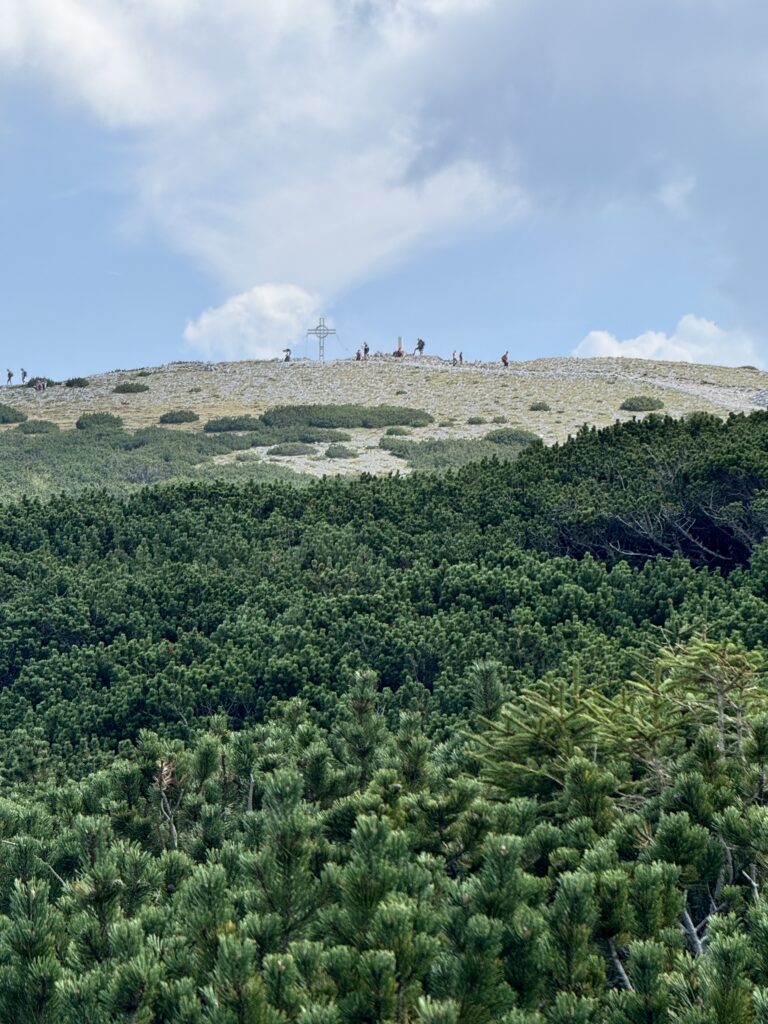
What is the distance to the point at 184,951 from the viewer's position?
4516mm

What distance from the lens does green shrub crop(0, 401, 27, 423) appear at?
45188 mm

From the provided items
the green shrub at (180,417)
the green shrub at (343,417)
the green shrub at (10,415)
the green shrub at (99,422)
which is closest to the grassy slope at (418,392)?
the green shrub at (180,417)

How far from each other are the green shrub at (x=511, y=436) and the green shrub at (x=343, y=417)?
4.70 metres

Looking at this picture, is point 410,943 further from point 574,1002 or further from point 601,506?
point 601,506

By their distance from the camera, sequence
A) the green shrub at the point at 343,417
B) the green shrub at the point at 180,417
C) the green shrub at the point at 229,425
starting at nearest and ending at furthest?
1. the green shrub at the point at 229,425
2. the green shrub at the point at 343,417
3. the green shrub at the point at 180,417

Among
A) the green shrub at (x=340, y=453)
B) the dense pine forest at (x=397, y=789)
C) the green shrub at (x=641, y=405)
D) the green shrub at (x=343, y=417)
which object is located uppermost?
the green shrub at (x=641, y=405)

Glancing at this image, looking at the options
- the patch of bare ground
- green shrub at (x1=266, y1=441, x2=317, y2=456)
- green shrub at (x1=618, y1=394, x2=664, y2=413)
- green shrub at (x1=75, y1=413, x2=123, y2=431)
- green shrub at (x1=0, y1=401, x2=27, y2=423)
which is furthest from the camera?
green shrub at (x1=0, y1=401, x2=27, y2=423)

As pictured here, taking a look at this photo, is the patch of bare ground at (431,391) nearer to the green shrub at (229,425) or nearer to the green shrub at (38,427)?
the green shrub at (229,425)

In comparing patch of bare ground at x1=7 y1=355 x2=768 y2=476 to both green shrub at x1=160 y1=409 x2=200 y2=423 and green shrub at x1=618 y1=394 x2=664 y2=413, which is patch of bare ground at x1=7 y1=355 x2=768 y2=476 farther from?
green shrub at x1=160 y1=409 x2=200 y2=423

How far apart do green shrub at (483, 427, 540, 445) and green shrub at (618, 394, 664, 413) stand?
7.18 m

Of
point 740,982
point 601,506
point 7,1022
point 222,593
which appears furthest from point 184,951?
point 601,506

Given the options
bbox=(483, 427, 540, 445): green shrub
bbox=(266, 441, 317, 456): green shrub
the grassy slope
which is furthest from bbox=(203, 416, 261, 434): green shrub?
bbox=(483, 427, 540, 445): green shrub

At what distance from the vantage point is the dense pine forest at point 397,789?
4000mm

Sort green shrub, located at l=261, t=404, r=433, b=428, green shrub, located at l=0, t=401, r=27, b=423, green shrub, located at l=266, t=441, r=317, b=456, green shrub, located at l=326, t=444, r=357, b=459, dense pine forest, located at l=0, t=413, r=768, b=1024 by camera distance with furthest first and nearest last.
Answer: green shrub, located at l=0, t=401, r=27, b=423, green shrub, located at l=261, t=404, r=433, b=428, green shrub, located at l=266, t=441, r=317, b=456, green shrub, located at l=326, t=444, r=357, b=459, dense pine forest, located at l=0, t=413, r=768, b=1024
